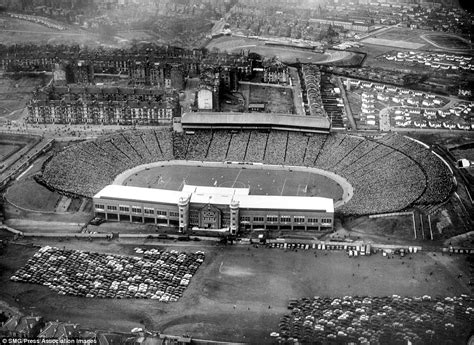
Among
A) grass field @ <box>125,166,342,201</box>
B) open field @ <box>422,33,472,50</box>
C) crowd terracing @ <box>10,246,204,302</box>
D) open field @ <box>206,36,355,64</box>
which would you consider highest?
open field @ <box>422,33,472,50</box>

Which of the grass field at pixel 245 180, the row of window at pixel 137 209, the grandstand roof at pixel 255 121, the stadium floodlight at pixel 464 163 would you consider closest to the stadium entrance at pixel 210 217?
the row of window at pixel 137 209

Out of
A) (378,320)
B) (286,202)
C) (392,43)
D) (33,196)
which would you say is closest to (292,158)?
(286,202)

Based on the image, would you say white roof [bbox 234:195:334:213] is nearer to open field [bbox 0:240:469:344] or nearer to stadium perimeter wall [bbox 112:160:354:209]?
open field [bbox 0:240:469:344]

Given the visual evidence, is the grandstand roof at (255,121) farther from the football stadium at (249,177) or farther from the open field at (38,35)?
the open field at (38,35)

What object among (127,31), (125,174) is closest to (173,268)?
(125,174)

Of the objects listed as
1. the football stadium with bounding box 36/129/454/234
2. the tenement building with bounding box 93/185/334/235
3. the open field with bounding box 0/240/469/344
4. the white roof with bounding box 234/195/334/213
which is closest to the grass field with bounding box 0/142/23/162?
the football stadium with bounding box 36/129/454/234

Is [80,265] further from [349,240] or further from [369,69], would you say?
[369,69]

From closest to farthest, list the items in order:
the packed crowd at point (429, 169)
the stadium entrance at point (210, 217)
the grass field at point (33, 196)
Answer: the stadium entrance at point (210, 217)
the grass field at point (33, 196)
the packed crowd at point (429, 169)
